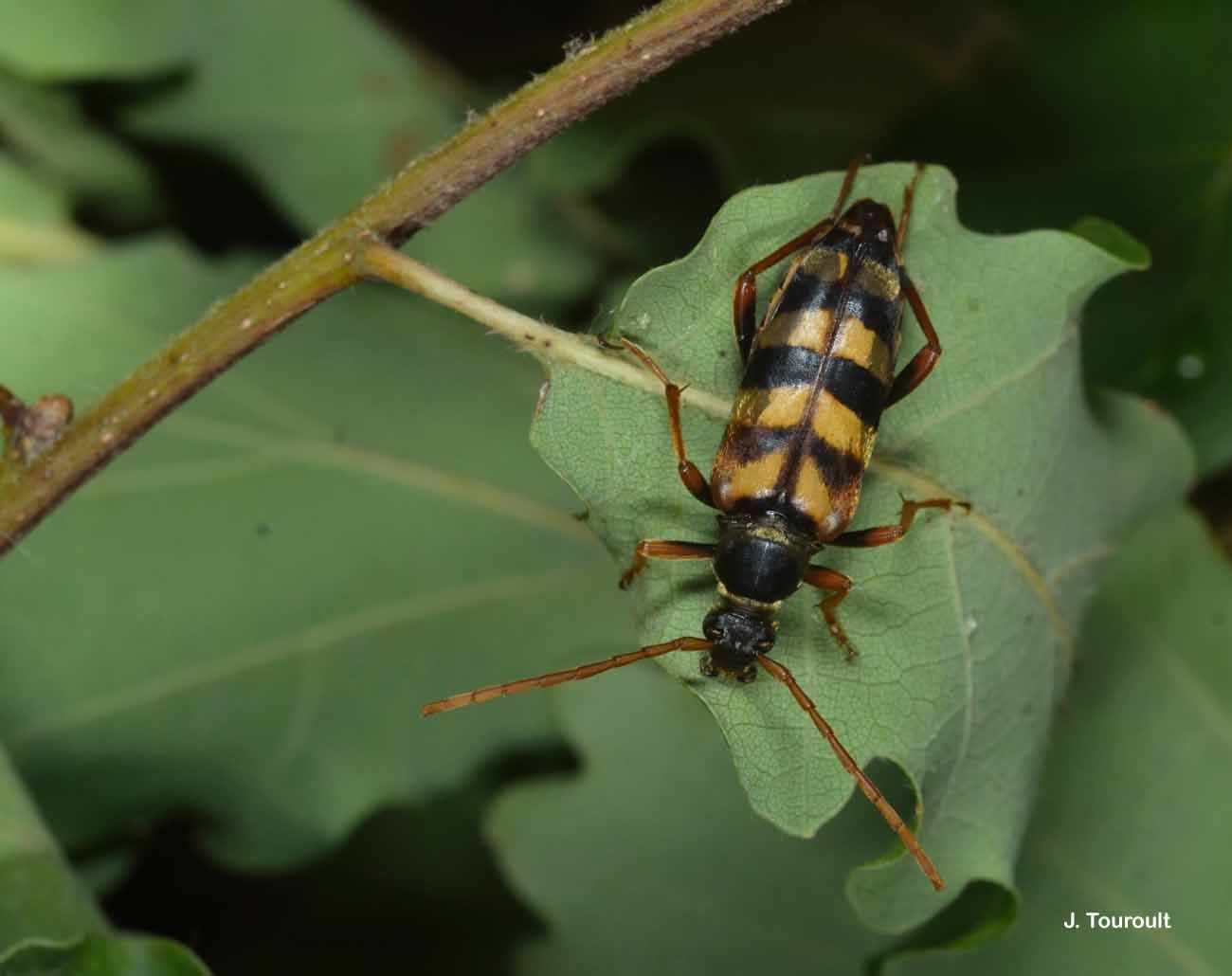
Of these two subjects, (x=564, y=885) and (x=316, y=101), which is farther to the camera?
(x=316, y=101)

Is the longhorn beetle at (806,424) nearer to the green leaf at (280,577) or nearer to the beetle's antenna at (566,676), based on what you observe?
the beetle's antenna at (566,676)

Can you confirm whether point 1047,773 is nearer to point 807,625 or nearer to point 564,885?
point 807,625

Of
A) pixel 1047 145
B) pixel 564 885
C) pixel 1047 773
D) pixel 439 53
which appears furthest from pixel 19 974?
pixel 1047 145

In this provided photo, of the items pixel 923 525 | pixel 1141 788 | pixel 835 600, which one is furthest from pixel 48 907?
pixel 1141 788

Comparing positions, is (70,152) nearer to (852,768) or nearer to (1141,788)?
(852,768)

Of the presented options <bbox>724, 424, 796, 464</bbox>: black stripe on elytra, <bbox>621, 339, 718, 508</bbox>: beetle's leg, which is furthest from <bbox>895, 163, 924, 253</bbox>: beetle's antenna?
<bbox>621, 339, 718, 508</bbox>: beetle's leg

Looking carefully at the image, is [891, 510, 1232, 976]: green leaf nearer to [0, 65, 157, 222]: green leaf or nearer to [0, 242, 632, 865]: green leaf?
[0, 242, 632, 865]: green leaf
